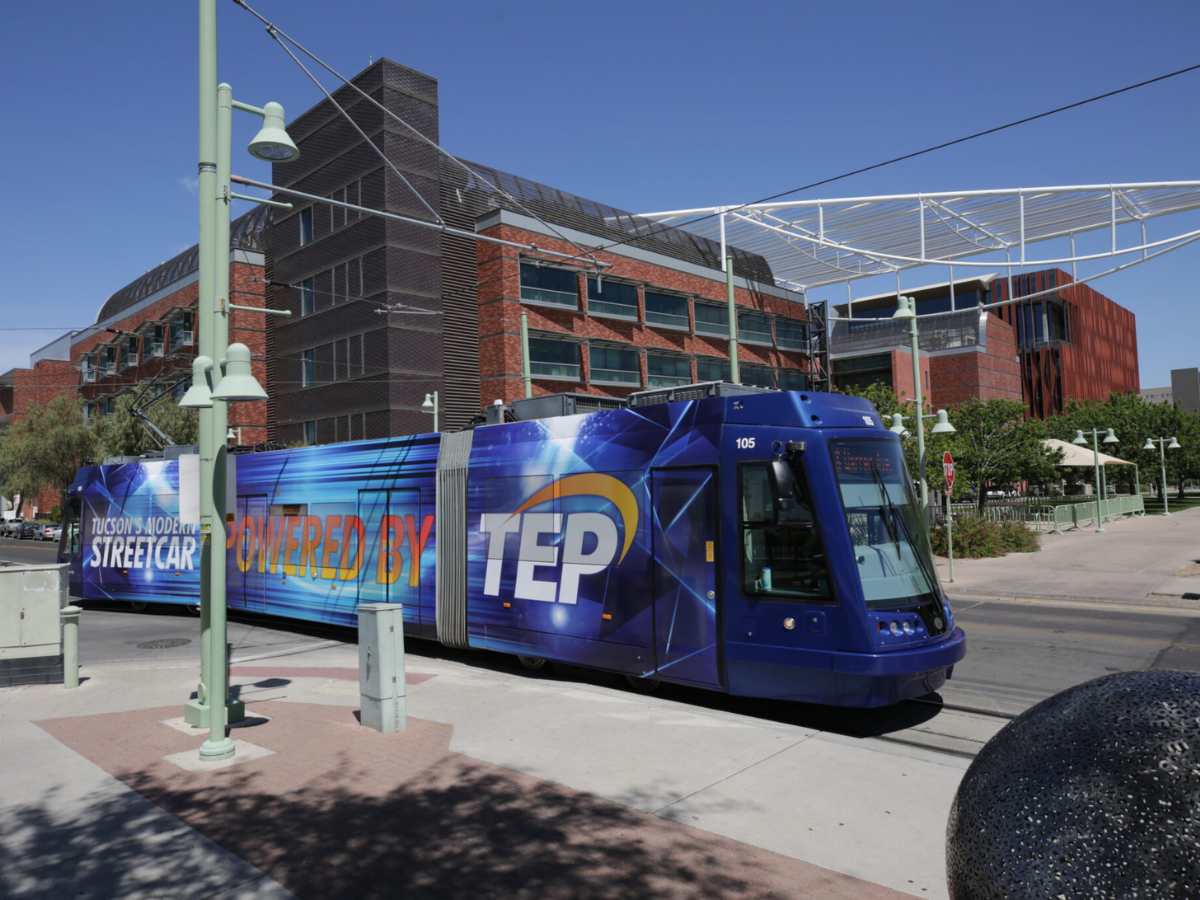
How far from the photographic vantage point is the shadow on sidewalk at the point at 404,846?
4.83 meters

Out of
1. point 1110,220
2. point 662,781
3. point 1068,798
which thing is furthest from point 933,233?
point 1068,798

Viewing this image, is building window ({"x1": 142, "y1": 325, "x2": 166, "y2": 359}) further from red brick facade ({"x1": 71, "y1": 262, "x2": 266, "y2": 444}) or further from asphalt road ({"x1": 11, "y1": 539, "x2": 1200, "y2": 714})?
asphalt road ({"x1": 11, "y1": 539, "x2": 1200, "y2": 714})

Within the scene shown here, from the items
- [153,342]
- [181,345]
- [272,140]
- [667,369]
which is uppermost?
[153,342]

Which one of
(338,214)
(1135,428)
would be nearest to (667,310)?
(338,214)

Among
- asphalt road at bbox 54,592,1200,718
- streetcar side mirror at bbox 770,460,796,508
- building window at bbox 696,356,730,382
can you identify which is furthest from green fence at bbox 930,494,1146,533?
streetcar side mirror at bbox 770,460,796,508

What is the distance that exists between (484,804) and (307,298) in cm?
4040

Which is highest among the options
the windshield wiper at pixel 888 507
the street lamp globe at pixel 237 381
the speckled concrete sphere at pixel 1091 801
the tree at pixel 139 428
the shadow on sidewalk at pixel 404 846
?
the tree at pixel 139 428

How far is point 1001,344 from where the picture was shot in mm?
78125

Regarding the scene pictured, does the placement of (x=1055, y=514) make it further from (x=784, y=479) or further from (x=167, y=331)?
(x=167, y=331)

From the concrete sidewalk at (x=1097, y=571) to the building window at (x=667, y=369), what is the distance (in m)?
22.3

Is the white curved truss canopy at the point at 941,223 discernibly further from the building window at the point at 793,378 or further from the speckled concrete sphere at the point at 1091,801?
the speckled concrete sphere at the point at 1091,801

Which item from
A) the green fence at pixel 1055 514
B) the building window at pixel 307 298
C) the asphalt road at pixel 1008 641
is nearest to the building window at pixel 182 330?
the building window at pixel 307 298

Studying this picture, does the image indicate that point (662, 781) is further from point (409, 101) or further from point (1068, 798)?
point (409, 101)

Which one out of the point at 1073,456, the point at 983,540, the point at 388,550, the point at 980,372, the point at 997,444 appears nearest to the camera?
the point at 388,550
